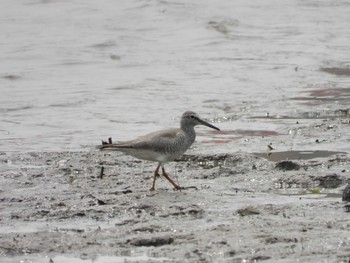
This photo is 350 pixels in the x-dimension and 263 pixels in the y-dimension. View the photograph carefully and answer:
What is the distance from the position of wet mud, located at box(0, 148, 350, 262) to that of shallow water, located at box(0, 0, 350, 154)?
4.41 ft

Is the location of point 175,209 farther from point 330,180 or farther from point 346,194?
point 330,180

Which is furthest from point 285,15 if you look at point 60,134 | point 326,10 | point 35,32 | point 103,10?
point 60,134

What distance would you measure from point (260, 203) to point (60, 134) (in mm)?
4993

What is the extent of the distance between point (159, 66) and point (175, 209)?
400 inches

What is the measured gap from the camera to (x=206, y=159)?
38.9 ft

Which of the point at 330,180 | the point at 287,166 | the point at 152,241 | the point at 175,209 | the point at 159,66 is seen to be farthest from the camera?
the point at 159,66

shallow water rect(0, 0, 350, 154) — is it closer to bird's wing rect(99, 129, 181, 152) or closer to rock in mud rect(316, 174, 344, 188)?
bird's wing rect(99, 129, 181, 152)

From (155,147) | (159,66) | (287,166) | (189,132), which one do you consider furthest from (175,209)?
(159,66)

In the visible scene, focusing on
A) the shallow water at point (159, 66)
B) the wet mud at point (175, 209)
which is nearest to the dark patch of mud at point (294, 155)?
the wet mud at point (175, 209)

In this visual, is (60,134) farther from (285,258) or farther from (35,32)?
(35,32)

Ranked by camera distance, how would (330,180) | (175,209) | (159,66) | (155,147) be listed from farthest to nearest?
(159,66)
(155,147)
(330,180)
(175,209)

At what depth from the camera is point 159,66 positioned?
19109mm

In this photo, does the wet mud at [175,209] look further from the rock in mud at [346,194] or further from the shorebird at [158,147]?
the shorebird at [158,147]

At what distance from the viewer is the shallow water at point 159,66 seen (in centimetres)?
1453
